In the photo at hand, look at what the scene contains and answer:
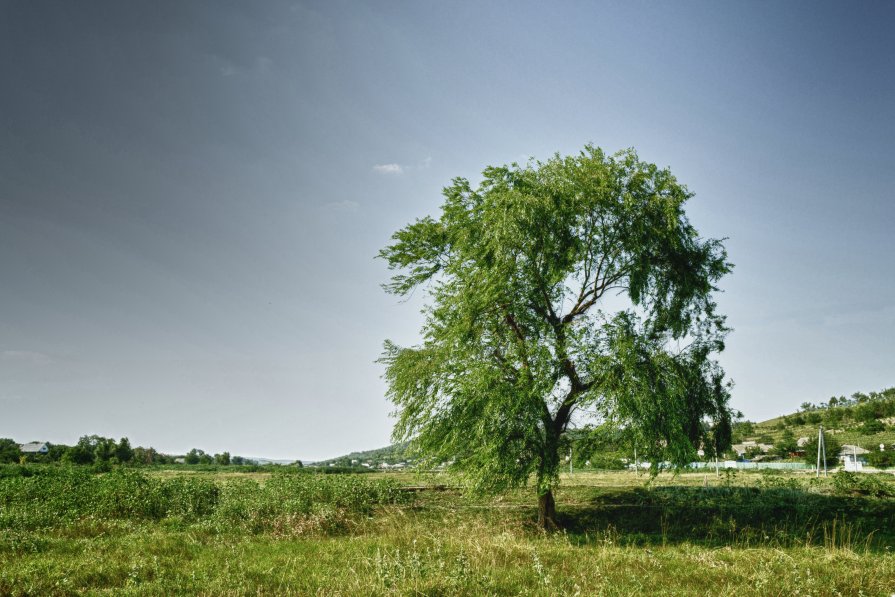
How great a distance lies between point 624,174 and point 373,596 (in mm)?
14703

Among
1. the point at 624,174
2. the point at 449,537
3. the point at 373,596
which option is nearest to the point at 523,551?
the point at 449,537

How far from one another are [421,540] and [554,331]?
8168 millimetres

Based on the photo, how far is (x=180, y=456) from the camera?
118 m

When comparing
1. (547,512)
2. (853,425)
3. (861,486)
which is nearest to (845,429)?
(853,425)

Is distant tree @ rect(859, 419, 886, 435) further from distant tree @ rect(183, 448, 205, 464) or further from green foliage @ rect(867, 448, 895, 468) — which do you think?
distant tree @ rect(183, 448, 205, 464)

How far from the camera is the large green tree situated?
14703 mm

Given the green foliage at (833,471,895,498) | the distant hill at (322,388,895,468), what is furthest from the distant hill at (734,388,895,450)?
the green foliage at (833,471,895,498)

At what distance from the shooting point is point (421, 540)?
1029 centimetres

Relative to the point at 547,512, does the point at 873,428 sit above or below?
below

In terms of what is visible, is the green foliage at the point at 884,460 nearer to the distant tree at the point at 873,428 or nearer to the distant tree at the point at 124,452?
the distant tree at the point at 873,428

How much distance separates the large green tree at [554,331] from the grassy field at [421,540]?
Answer: 2510 millimetres

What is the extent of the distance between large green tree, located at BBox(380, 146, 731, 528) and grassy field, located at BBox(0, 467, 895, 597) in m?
2.51

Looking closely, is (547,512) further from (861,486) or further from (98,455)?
(98,455)

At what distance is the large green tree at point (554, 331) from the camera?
579 inches
